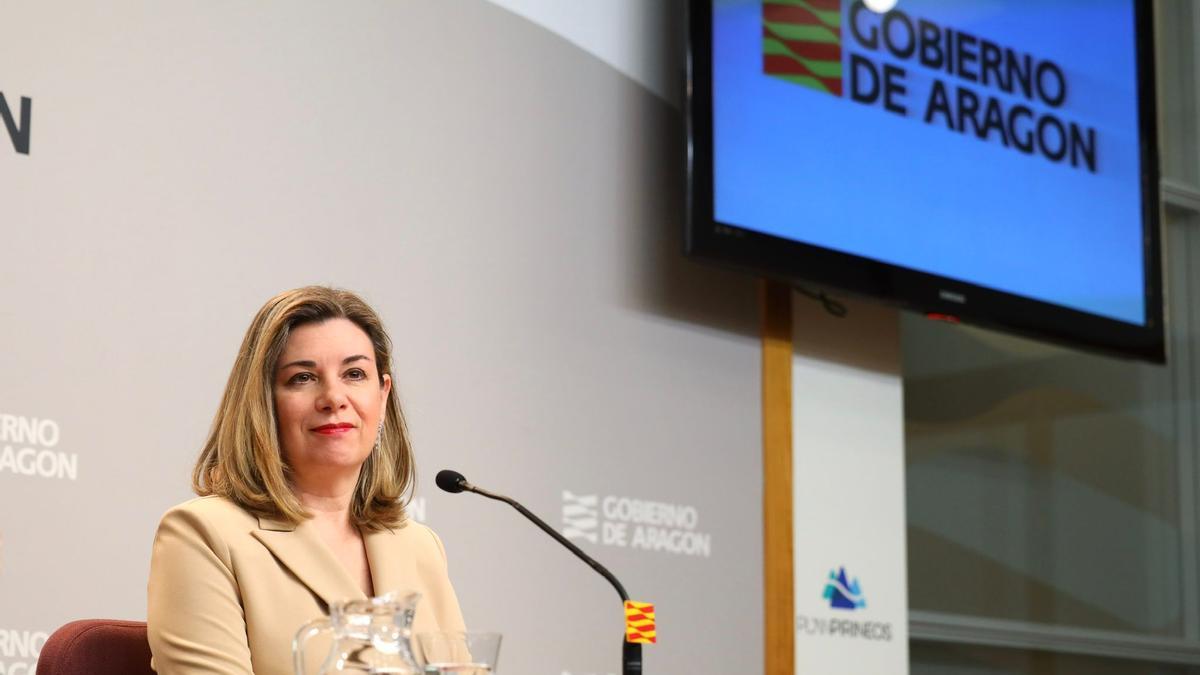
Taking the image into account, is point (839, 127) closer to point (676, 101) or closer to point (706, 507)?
point (676, 101)

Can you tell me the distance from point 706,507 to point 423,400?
3.19 ft

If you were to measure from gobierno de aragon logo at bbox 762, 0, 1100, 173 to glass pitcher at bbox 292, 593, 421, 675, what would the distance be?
305 centimetres

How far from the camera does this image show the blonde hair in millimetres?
2088

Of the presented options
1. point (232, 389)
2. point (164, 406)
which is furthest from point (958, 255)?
point (232, 389)

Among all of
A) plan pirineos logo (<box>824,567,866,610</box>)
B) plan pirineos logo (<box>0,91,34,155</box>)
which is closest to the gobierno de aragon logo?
plan pirineos logo (<box>824,567,866,610</box>)

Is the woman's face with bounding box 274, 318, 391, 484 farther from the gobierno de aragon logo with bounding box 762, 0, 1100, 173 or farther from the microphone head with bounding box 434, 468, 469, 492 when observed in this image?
the gobierno de aragon logo with bounding box 762, 0, 1100, 173

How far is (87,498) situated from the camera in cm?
272

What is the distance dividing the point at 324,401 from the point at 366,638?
2.96ft

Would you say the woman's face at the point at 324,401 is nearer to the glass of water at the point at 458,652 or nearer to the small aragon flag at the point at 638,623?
the small aragon flag at the point at 638,623

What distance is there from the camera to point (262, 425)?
6.87ft

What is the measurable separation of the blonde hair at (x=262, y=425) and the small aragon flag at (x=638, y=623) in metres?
0.40

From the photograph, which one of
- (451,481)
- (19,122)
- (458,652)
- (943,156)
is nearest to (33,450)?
(19,122)

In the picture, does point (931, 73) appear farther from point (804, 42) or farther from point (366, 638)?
point (366, 638)

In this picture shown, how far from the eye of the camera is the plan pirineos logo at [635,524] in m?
3.67
